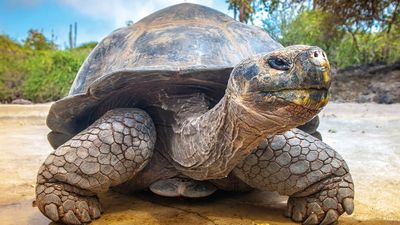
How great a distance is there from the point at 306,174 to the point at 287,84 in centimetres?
85

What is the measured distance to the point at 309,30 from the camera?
15609 mm

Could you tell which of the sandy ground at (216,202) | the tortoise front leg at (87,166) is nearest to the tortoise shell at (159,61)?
the tortoise front leg at (87,166)

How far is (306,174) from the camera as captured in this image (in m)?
2.06

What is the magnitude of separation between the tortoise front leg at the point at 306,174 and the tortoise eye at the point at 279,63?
74 centimetres

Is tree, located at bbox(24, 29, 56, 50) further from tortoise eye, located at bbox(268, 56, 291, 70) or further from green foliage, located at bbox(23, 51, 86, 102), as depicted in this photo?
tortoise eye, located at bbox(268, 56, 291, 70)

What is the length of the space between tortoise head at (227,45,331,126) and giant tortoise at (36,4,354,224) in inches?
0.5

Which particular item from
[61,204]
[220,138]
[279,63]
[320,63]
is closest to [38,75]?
[61,204]

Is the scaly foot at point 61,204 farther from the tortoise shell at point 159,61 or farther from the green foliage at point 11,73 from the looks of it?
the green foliage at point 11,73

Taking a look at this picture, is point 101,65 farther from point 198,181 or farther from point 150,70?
point 198,181

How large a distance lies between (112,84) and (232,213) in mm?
813

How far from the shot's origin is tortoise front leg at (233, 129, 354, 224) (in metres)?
2.03

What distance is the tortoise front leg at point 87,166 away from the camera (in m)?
2.01

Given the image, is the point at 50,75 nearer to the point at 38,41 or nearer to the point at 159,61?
the point at 38,41

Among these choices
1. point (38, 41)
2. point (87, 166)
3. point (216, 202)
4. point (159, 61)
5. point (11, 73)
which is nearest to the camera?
point (87, 166)
